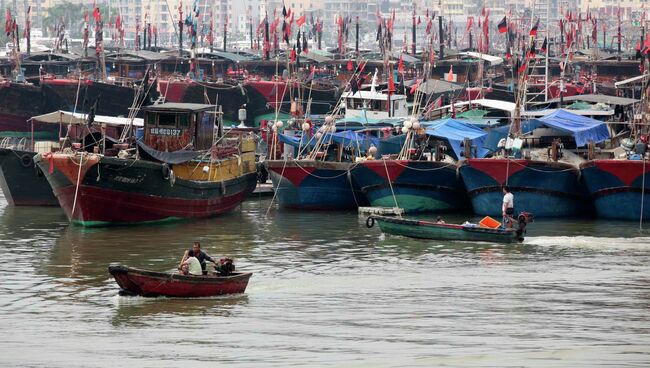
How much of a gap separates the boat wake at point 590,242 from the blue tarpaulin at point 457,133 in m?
9.02

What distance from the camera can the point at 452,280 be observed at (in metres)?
38.5

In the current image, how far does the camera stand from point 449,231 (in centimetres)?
4428

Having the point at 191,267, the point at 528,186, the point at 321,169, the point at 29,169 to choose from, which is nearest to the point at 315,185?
the point at 321,169

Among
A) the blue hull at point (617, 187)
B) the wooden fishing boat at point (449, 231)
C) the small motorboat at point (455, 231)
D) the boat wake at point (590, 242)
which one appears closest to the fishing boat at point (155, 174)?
the wooden fishing boat at point (449, 231)

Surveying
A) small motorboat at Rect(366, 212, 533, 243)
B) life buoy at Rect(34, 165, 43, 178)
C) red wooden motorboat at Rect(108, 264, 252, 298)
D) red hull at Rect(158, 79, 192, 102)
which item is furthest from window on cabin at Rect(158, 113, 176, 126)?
red hull at Rect(158, 79, 192, 102)

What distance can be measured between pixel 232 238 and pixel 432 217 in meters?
7.76

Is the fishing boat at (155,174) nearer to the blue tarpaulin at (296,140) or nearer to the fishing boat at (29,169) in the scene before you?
the fishing boat at (29,169)

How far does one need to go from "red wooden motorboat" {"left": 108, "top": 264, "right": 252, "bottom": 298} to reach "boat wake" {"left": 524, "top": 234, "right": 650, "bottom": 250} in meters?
12.4

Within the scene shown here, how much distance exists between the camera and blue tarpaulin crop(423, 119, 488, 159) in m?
54.1

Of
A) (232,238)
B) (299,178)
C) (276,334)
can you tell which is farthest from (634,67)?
(276,334)

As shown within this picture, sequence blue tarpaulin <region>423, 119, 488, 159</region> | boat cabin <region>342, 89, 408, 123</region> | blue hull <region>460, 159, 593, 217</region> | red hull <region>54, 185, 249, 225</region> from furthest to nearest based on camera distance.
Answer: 1. boat cabin <region>342, 89, 408, 123</region>
2. blue tarpaulin <region>423, 119, 488, 159</region>
3. blue hull <region>460, 159, 593, 217</region>
4. red hull <region>54, 185, 249, 225</region>

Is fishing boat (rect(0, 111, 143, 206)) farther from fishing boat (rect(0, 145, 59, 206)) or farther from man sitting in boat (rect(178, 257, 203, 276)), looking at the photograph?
man sitting in boat (rect(178, 257, 203, 276))

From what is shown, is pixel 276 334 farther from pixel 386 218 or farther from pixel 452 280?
pixel 386 218

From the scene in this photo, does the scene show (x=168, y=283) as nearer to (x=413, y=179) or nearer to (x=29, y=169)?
(x=413, y=179)
